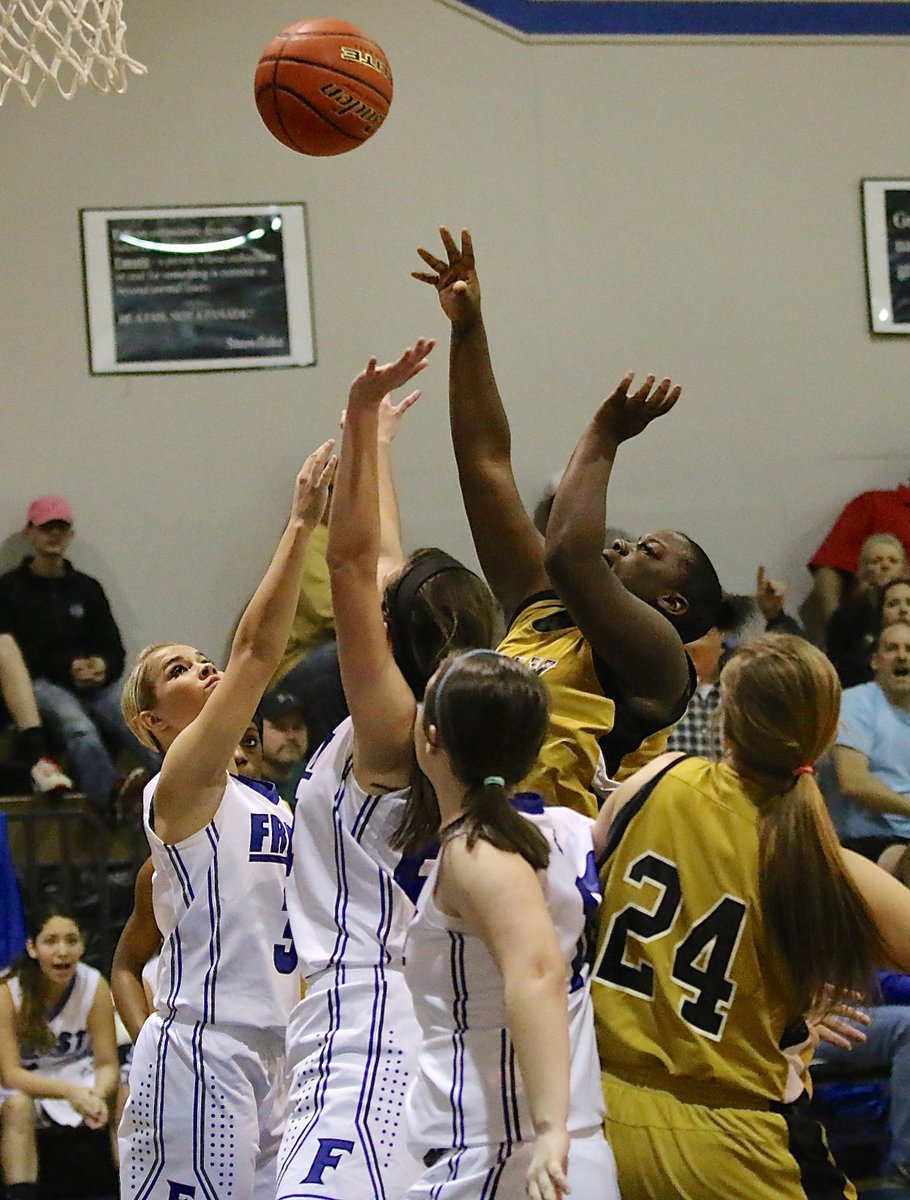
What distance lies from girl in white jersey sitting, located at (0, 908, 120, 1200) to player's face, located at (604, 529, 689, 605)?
11.0 ft

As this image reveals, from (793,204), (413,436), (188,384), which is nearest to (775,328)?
(793,204)

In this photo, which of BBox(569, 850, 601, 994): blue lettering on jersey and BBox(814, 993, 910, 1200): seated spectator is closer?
BBox(569, 850, 601, 994): blue lettering on jersey

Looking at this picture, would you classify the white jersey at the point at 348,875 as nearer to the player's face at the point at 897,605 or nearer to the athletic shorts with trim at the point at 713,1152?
the athletic shorts with trim at the point at 713,1152

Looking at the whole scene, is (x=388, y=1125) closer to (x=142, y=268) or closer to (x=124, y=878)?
(x=124, y=878)

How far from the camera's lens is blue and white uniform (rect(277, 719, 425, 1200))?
94.9 inches

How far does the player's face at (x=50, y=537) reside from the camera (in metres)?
7.54

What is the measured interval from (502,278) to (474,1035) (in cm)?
657

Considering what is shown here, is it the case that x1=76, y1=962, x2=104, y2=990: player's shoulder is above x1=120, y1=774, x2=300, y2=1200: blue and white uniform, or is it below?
below

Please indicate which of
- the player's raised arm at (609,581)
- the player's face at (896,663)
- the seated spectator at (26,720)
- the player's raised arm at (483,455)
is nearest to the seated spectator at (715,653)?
the player's face at (896,663)

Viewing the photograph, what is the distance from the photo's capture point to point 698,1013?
7.83 ft

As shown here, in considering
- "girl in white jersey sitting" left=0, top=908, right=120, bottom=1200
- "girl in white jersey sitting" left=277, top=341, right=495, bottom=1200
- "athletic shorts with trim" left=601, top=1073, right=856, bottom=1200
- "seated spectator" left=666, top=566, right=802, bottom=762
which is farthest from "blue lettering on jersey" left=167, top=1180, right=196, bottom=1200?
"girl in white jersey sitting" left=0, top=908, right=120, bottom=1200

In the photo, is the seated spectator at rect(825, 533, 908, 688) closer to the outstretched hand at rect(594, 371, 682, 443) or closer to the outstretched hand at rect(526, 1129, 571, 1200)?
the outstretched hand at rect(594, 371, 682, 443)

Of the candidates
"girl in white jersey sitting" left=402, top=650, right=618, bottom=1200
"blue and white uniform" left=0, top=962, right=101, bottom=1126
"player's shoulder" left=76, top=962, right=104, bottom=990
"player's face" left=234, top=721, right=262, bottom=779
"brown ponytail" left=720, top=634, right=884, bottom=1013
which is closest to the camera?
"girl in white jersey sitting" left=402, top=650, right=618, bottom=1200

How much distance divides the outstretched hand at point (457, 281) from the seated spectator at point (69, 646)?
391cm
